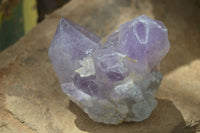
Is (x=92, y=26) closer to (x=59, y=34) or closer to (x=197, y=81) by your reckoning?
(x=59, y=34)

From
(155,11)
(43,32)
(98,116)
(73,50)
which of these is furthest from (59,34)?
(155,11)

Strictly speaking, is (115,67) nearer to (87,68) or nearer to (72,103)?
(87,68)

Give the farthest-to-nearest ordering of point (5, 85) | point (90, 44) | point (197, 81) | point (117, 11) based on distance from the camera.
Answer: point (117, 11) → point (197, 81) → point (5, 85) → point (90, 44)

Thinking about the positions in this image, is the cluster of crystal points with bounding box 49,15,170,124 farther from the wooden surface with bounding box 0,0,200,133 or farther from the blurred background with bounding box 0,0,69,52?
the blurred background with bounding box 0,0,69,52

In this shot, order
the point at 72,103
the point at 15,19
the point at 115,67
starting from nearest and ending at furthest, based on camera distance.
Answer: the point at 115,67
the point at 72,103
the point at 15,19

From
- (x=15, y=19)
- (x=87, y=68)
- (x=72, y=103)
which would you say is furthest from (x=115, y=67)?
(x=15, y=19)

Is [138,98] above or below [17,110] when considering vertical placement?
above

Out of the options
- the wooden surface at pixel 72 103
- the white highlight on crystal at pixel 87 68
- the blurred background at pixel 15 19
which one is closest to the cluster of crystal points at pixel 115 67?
the white highlight on crystal at pixel 87 68
